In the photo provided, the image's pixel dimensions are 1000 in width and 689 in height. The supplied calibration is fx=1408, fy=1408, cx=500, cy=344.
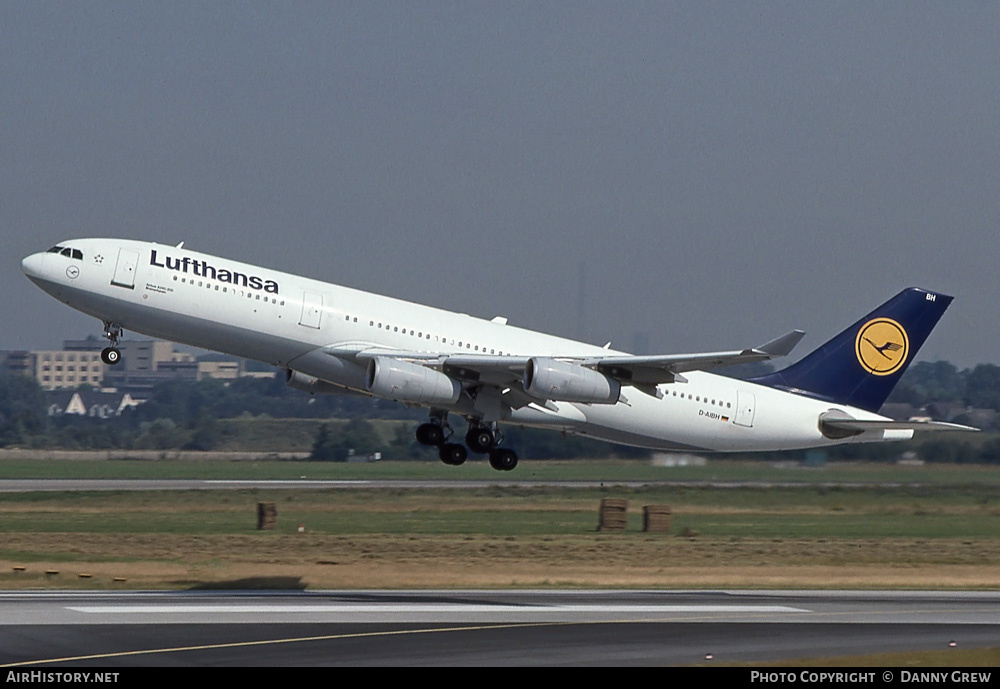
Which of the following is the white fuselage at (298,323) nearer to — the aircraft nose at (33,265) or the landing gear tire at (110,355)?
the aircraft nose at (33,265)

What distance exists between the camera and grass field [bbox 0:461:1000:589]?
3769cm

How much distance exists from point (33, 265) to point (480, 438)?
41.2 ft

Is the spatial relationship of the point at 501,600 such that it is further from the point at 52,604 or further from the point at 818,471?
the point at 818,471

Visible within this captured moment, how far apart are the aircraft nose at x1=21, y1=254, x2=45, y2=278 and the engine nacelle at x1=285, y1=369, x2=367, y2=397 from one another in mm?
6864

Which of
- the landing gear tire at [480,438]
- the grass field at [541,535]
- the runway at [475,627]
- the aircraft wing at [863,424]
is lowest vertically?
the runway at [475,627]

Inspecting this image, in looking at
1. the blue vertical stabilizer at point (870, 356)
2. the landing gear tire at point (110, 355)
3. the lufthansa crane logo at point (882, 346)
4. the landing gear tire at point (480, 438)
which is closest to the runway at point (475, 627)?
the landing gear tire at point (480, 438)

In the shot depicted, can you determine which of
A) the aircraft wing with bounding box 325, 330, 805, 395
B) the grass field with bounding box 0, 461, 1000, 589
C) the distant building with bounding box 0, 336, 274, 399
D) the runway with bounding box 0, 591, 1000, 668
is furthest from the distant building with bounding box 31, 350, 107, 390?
the runway with bounding box 0, 591, 1000, 668

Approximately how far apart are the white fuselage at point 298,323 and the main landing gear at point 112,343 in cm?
69

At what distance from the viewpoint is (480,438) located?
127 feet

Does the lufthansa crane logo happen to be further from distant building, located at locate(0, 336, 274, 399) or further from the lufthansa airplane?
distant building, located at locate(0, 336, 274, 399)

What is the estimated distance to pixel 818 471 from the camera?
57781 millimetres

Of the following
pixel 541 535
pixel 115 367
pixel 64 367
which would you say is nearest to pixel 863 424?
pixel 541 535

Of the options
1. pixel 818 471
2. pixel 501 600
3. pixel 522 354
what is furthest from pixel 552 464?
pixel 501 600

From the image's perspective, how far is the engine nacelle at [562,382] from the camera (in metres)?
35.8
